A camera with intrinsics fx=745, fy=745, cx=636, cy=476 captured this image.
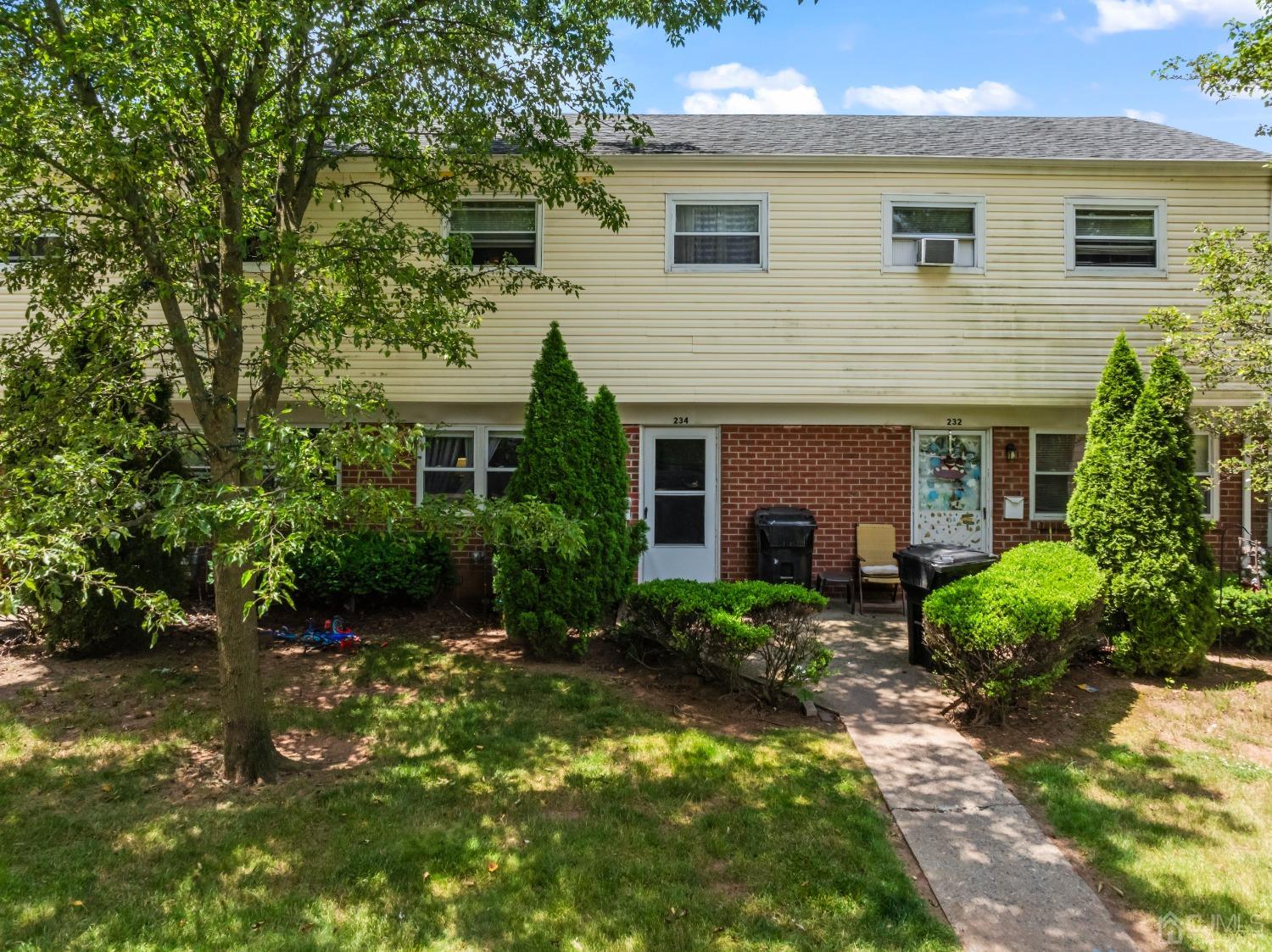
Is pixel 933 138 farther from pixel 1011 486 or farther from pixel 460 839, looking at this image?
pixel 460 839

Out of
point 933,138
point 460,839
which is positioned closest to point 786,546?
point 460,839

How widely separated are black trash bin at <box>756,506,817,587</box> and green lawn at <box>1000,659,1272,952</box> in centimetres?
347

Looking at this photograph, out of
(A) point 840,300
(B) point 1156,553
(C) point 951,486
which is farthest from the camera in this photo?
(C) point 951,486

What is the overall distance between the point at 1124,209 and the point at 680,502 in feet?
22.0

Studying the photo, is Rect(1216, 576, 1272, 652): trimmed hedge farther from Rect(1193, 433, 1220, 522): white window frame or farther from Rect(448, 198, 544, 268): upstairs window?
Rect(448, 198, 544, 268): upstairs window

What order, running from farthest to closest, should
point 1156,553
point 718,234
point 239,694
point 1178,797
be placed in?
point 718,234 → point 1156,553 → point 239,694 → point 1178,797

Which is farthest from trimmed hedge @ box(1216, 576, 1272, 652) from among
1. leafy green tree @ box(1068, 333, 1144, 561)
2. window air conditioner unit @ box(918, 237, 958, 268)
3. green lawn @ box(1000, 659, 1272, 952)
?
window air conditioner unit @ box(918, 237, 958, 268)

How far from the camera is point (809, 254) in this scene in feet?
30.7

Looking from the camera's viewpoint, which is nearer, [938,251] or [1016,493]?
[938,251]

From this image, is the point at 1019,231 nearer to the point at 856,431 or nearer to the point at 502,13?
the point at 856,431

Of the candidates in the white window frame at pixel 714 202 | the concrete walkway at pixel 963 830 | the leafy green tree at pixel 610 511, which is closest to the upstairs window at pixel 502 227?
the white window frame at pixel 714 202

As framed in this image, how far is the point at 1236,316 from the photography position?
7039mm

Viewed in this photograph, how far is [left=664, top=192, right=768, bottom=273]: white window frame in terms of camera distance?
938cm

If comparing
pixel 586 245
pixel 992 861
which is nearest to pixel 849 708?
pixel 992 861
